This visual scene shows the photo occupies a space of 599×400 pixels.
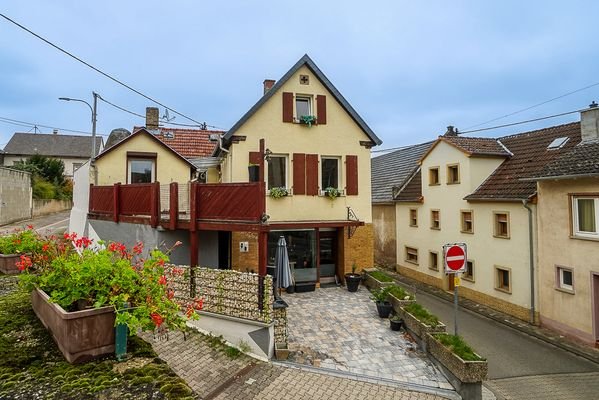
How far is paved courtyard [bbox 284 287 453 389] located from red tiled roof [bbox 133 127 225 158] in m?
12.3

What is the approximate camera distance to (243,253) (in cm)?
1388

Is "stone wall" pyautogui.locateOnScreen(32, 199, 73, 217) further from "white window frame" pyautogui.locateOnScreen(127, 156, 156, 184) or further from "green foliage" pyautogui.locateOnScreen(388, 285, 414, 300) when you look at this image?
"green foliage" pyautogui.locateOnScreen(388, 285, 414, 300)

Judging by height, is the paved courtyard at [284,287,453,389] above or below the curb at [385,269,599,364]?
above

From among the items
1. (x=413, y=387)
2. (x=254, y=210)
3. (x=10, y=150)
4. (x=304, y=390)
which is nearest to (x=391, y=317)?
(x=413, y=387)

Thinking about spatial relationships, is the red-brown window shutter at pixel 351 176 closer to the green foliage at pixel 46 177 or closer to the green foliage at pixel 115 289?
the green foliage at pixel 115 289

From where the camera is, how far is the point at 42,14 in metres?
10.8

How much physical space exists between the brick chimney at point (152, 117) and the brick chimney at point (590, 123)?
78.2 ft

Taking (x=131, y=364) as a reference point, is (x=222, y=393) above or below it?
below

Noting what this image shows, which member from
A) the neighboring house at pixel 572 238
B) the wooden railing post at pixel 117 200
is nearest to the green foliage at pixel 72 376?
the wooden railing post at pixel 117 200

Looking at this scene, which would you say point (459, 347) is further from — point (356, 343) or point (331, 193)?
point (331, 193)

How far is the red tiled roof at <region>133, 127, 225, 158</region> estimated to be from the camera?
2106 centimetres

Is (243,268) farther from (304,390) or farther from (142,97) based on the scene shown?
(142,97)

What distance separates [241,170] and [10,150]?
5499 centimetres

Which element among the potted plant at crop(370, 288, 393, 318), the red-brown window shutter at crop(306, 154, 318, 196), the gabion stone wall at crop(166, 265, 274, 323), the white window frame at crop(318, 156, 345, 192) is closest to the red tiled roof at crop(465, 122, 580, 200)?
the white window frame at crop(318, 156, 345, 192)
